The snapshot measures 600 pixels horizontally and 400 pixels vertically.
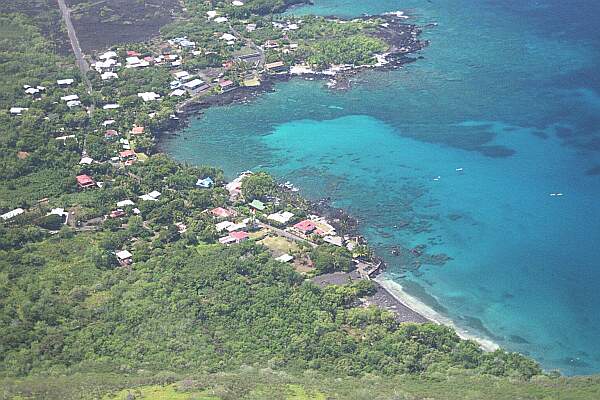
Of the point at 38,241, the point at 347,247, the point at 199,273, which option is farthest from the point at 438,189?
the point at 38,241

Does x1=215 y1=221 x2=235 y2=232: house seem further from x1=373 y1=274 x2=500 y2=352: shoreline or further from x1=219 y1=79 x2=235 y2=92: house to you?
x1=219 y1=79 x2=235 y2=92: house

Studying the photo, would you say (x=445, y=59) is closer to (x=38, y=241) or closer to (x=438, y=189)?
(x=438, y=189)

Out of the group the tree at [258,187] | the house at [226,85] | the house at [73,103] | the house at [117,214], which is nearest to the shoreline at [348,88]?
the house at [226,85]

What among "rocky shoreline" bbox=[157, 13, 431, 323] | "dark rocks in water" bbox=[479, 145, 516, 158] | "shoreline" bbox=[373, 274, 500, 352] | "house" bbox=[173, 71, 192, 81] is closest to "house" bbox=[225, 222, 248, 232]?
"rocky shoreline" bbox=[157, 13, 431, 323]

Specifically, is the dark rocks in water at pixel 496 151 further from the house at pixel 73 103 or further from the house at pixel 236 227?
the house at pixel 73 103

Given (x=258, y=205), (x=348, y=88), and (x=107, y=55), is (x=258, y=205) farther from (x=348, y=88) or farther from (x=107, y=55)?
(x=107, y=55)
